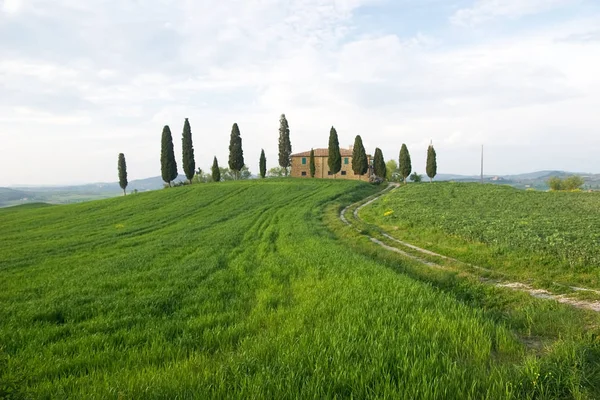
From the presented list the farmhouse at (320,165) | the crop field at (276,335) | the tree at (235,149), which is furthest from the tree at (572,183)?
the crop field at (276,335)

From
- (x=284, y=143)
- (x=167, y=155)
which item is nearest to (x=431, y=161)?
(x=284, y=143)

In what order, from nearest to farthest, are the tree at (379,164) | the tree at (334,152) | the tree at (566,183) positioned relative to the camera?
the tree at (334,152), the tree at (379,164), the tree at (566,183)

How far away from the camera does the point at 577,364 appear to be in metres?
Answer: 4.55

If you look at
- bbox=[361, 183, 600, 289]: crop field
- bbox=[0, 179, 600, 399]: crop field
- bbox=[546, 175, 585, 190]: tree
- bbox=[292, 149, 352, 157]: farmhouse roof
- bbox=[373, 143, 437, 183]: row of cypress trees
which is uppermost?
bbox=[292, 149, 352, 157]: farmhouse roof

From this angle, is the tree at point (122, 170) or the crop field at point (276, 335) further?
the tree at point (122, 170)

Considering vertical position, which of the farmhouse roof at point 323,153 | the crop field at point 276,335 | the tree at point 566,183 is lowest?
the tree at point 566,183

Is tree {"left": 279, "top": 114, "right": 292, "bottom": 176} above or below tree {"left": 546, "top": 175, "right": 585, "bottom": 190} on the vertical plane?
above

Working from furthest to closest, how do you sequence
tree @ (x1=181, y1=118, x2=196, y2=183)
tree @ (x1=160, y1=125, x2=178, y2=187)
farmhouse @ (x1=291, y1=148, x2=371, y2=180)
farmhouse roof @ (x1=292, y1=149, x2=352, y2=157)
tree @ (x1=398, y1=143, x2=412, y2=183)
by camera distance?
farmhouse roof @ (x1=292, y1=149, x2=352, y2=157), farmhouse @ (x1=291, y1=148, x2=371, y2=180), tree @ (x1=398, y1=143, x2=412, y2=183), tree @ (x1=181, y1=118, x2=196, y2=183), tree @ (x1=160, y1=125, x2=178, y2=187)

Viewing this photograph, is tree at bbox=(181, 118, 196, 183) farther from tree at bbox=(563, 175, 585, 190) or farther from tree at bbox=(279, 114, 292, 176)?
tree at bbox=(563, 175, 585, 190)

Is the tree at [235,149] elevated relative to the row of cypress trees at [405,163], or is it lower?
elevated

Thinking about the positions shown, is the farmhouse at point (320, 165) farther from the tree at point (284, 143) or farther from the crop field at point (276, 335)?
the crop field at point (276, 335)

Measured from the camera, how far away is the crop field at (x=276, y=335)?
4.11 metres

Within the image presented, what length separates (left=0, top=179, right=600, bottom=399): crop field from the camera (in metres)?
4.11

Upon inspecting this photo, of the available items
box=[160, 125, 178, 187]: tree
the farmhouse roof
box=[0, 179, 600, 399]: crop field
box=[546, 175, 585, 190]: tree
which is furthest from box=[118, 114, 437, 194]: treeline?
box=[0, 179, 600, 399]: crop field
